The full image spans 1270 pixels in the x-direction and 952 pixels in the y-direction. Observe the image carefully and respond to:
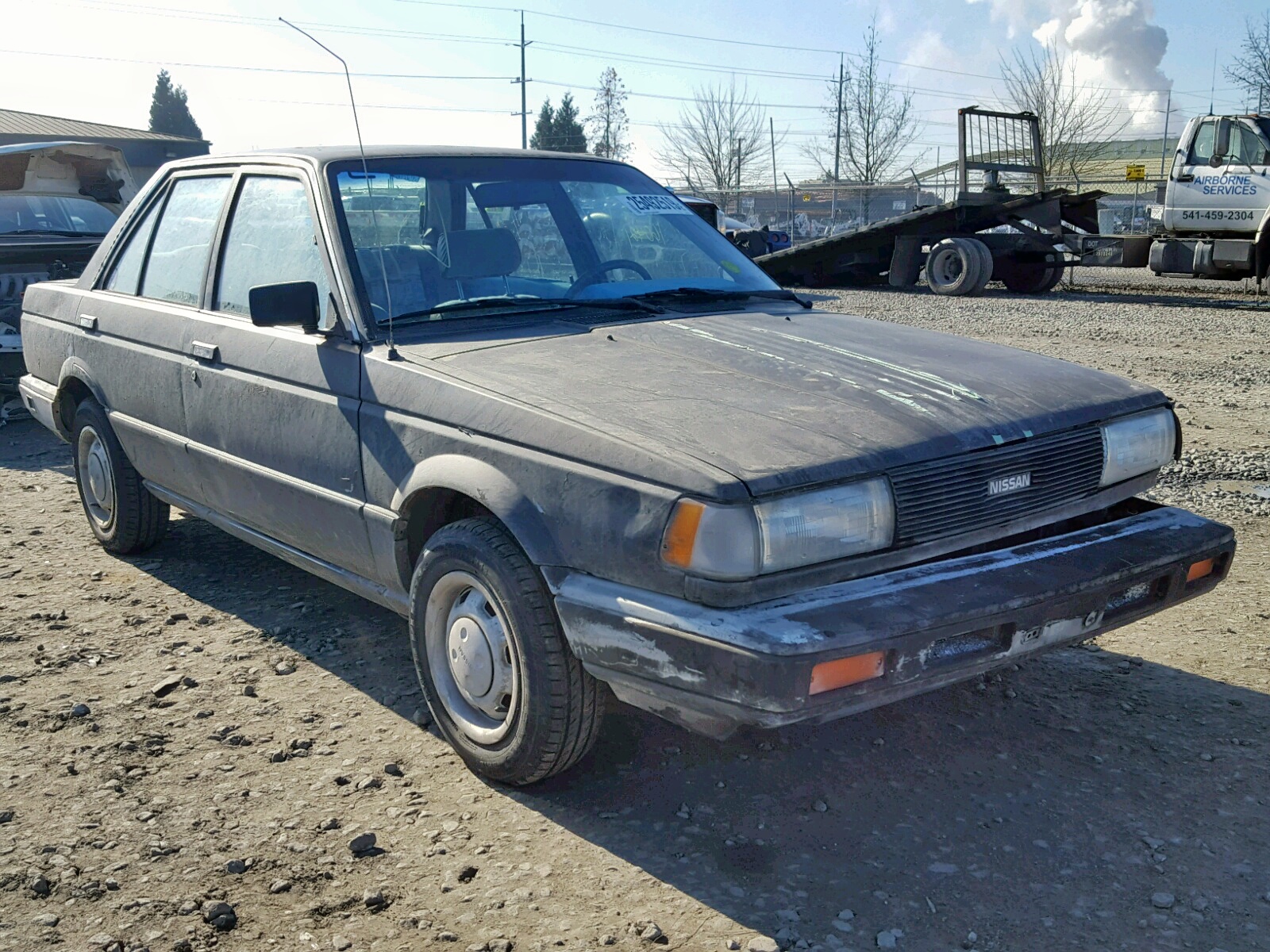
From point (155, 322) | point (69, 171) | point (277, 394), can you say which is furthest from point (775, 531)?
point (69, 171)

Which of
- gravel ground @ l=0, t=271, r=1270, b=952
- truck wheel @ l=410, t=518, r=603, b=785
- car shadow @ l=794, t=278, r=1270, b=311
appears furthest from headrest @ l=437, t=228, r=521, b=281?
car shadow @ l=794, t=278, r=1270, b=311

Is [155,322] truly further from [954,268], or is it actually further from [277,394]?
[954,268]

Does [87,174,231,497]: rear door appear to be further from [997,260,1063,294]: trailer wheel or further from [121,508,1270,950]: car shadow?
[997,260,1063,294]: trailer wheel

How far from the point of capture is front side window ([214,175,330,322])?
3.68 metres

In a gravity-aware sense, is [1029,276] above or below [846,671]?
above

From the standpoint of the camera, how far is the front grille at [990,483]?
8.77ft

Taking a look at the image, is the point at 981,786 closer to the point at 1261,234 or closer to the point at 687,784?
the point at 687,784

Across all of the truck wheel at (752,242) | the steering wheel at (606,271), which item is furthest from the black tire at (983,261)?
the steering wheel at (606,271)

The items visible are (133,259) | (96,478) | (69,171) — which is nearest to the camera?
(133,259)

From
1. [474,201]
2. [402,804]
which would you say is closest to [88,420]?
[474,201]

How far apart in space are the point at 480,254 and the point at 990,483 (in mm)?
1758

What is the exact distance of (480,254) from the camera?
366 centimetres

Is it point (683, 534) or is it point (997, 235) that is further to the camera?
point (997, 235)

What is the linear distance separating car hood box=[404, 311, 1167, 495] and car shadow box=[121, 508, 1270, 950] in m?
0.91
